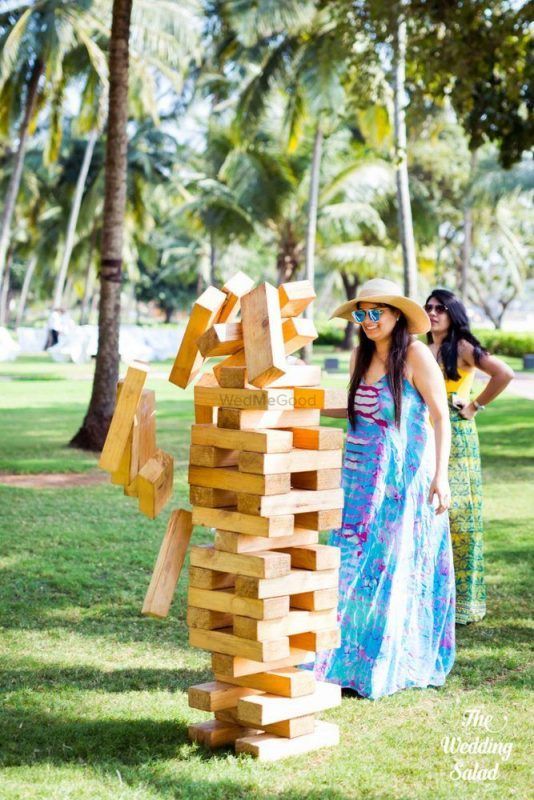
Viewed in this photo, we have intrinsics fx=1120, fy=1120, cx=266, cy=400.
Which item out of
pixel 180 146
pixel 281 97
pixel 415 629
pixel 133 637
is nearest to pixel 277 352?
pixel 415 629

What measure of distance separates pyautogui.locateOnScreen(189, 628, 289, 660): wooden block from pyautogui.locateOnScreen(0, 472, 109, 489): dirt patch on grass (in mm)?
7336

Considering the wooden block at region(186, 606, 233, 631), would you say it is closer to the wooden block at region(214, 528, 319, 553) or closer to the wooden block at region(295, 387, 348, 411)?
the wooden block at region(214, 528, 319, 553)

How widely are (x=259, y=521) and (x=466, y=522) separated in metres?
2.80

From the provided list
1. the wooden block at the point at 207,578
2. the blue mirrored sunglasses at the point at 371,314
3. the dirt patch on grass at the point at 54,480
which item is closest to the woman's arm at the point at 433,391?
the blue mirrored sunglasses at the point at 371,314

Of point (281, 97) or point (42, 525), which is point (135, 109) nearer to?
point (281, 97)

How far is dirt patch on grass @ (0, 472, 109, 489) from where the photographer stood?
38.0 feet

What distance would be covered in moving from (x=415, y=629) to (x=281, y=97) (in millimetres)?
30021

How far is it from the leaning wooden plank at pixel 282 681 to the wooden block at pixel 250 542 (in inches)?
19.3

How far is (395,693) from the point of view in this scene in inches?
207

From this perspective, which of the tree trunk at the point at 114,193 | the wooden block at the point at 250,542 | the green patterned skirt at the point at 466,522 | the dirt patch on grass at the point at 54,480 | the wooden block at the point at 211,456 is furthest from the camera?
the tree trunk at the point at 114,193

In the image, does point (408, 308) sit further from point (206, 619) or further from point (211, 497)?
point (206, 619)

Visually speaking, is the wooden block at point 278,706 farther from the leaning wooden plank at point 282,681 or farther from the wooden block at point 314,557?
the wooden block at point 314,557

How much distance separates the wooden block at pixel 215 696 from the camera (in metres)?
4.39

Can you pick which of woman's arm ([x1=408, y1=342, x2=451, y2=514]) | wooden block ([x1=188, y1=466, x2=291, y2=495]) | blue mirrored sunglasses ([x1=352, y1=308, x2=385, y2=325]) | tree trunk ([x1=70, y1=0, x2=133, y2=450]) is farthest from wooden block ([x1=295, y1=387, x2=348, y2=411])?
tree trunk ([x1=70, y1=0, x2=133, y2=450])
